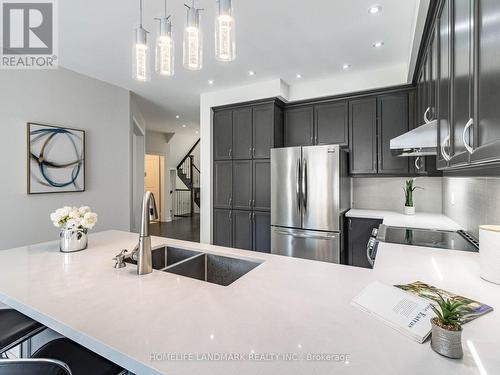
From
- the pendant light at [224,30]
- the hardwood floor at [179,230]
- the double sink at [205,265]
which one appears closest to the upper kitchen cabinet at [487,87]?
the pendant light at [224,30]

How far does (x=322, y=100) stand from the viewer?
3.71 meters

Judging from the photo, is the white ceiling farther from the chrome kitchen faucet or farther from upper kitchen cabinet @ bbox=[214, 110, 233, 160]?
the chrome kitchen faucet

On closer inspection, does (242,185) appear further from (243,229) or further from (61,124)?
(61,124)

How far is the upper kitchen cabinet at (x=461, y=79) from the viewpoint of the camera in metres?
0.97

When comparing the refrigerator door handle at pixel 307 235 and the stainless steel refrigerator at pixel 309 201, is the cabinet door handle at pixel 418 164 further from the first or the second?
the refrigerator door handle at pixel 307 235

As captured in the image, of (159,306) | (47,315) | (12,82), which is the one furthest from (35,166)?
(159,306)

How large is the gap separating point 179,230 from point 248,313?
19.6 ft

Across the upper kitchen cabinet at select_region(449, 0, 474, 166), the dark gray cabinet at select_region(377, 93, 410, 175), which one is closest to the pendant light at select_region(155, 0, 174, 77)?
the upper kitchen cabinet at select_region(449, 0, 474, 166)

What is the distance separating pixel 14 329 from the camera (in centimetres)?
123

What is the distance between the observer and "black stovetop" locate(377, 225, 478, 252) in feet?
6.03

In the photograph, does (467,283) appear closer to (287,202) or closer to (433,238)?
A: (433,238)

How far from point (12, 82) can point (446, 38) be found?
4029mm

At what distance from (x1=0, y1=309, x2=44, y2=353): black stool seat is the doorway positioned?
669 centimetres

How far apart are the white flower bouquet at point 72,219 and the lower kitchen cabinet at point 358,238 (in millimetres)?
2785
